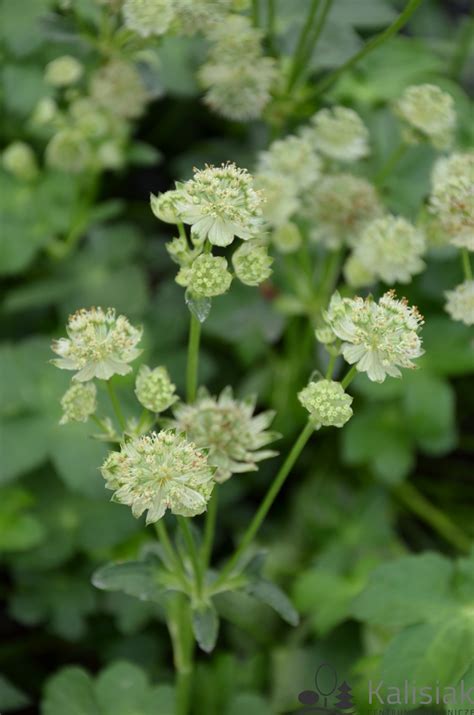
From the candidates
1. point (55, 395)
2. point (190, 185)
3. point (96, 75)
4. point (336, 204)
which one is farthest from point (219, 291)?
point (96, 75)

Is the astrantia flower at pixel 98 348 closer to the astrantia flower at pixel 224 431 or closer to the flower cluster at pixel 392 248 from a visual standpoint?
the astrantia flower at pixel 224 431

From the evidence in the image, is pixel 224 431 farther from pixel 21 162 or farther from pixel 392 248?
pixel 21 162

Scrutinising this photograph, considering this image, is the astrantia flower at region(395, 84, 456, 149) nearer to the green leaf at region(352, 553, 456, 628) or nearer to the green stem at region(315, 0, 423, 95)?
the green stem at region(315, 0, 423, 95)

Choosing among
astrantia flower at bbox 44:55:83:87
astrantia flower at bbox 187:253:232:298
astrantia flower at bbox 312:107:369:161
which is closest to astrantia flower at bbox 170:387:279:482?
astrantia flower at bbox 187:253:232:298

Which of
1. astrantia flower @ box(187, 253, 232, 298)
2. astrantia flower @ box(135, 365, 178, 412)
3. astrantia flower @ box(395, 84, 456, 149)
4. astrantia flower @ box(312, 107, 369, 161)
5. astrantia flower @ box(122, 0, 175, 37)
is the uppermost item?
astrantia flower @ box(122, 0, 175, 37)

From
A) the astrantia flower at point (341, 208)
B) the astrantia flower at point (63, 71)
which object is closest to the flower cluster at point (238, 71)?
the astrantia flower at point (341, 208)

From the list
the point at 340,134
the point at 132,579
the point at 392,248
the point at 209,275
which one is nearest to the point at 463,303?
the point at 392,248
